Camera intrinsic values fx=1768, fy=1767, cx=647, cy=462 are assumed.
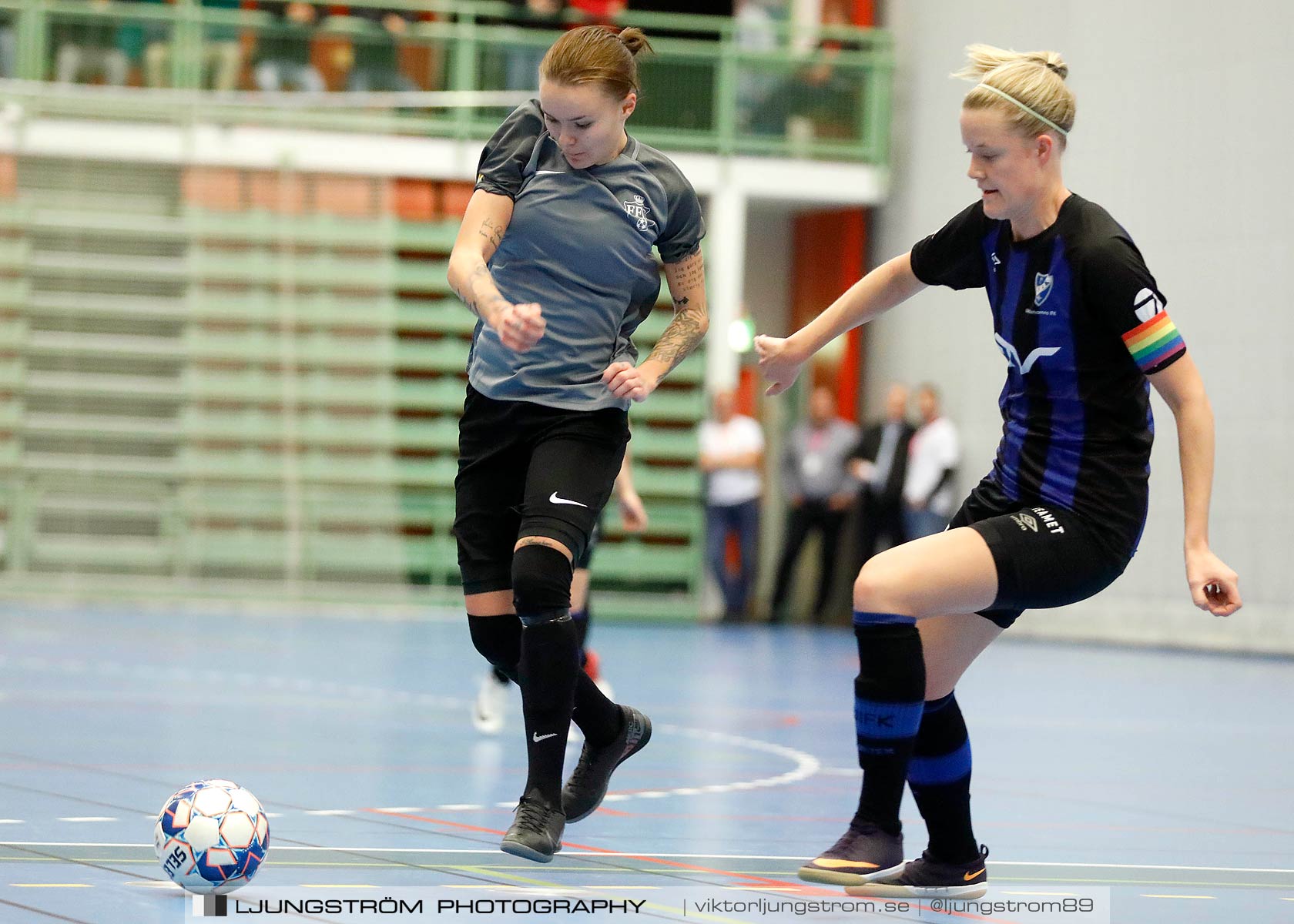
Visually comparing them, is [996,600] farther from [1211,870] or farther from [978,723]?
[978,723]

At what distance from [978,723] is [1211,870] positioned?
3.76 metres

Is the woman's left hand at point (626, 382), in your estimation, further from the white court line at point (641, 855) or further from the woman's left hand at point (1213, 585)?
the woman's left hand at point (1213, 585)

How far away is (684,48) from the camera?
16.1 meters

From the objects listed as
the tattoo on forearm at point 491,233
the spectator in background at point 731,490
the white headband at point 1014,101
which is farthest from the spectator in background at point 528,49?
the white headband at point 1014,101

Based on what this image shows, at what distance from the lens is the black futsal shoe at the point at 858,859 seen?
3979 millimetres

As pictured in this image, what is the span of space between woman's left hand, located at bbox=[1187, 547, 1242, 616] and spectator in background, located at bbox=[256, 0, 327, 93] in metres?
13.2

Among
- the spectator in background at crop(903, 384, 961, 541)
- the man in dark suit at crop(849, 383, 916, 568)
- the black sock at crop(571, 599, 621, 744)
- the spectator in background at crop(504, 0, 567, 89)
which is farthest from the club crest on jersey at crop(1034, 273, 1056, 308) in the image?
the spectator in background at crop(504, 0, 567, 89)

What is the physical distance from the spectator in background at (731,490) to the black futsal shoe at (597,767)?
35.5ft

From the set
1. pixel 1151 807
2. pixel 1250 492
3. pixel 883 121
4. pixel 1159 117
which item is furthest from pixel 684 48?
pixel 1151 807

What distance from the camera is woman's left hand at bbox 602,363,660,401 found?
435cm

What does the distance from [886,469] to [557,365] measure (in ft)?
36.1

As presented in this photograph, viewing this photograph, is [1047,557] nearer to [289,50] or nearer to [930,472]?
[930,472]

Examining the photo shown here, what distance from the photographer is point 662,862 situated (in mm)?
4410

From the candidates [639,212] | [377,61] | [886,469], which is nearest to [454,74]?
[377,61]
